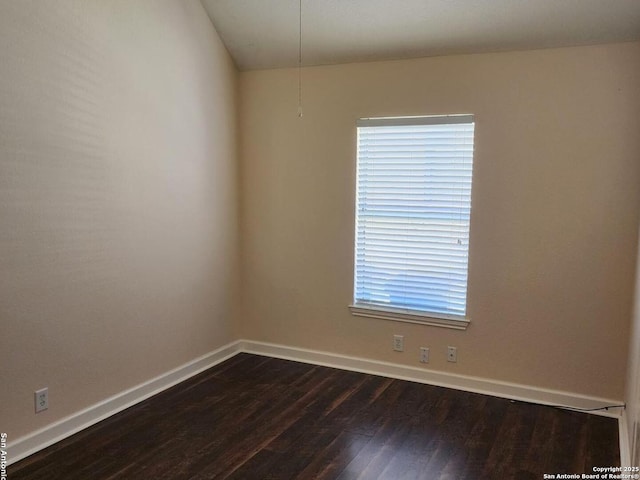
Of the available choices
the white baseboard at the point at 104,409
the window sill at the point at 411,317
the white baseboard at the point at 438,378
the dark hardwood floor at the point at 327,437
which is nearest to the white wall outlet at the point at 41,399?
the white baseboard at the point at 104,409

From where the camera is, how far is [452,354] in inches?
146

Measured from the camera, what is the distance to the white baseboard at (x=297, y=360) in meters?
2.76

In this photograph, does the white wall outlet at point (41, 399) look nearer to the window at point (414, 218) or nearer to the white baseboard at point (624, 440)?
the window at point (414, 218)

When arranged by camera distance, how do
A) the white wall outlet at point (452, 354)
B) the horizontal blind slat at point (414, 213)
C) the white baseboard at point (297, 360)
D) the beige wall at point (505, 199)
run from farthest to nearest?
the white wall outlet at point (452, 354), the horizontal blind slat at point (414, 213), the beige wall at point (505, 199), the white baseboard at point (297, 360)

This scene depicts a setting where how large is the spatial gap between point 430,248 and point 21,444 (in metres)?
2.83

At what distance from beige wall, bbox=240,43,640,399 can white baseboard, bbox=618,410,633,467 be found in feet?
0.74

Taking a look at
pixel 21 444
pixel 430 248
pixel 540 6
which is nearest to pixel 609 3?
pixel 540 6

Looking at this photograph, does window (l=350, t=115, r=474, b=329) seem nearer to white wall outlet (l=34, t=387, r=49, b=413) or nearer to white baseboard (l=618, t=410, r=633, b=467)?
white baseboard (l=618, t=410, r=633, b=467)

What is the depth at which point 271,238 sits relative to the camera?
4309 millimetres

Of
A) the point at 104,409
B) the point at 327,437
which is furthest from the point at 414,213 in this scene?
the point at 104,409

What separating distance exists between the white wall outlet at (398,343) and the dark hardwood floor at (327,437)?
0.27m

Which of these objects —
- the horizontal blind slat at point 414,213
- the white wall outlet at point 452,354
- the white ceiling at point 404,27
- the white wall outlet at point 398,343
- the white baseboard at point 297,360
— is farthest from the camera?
the white wall outlet at point 398,343

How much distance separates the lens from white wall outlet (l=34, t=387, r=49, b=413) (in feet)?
8.80

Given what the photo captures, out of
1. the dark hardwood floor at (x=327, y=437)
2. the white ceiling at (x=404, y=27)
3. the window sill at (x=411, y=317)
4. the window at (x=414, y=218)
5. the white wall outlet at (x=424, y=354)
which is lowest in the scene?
the dark hardwood floor at (x=327, y=437)
